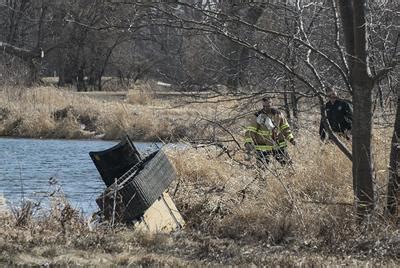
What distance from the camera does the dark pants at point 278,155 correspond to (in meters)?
11.4

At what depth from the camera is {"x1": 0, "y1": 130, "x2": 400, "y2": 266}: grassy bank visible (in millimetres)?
7602

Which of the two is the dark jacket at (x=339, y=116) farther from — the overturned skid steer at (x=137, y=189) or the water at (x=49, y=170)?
the overturned skid steer at (x=137, y=189)

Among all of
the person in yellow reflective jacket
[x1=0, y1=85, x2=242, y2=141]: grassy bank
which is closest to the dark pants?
the person in yellow reflective jacket

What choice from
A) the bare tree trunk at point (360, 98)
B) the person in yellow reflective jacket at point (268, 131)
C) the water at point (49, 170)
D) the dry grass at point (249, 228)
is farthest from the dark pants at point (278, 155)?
the bare tree trunk at point (360, 98)

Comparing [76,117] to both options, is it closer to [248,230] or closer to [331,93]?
[331,93]

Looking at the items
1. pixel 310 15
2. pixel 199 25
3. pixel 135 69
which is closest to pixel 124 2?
pixel 199 25

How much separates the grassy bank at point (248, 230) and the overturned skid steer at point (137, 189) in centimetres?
25

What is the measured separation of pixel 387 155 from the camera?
1066 cm

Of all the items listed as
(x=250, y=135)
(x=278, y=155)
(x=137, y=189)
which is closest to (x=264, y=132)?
(x=250, y=135)

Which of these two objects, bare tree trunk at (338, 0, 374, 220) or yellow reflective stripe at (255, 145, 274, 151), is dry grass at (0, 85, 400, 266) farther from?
yellow reflective stripe at (255, 145, 274, 151)

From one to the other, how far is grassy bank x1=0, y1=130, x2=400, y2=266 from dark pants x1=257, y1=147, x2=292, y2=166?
7.8 inches

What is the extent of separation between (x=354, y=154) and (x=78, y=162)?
14.7 m

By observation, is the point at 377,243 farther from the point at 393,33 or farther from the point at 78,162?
the point at 78,162

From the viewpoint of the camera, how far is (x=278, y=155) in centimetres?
1184
